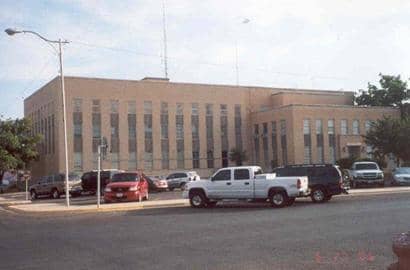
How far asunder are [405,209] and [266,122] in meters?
55.5

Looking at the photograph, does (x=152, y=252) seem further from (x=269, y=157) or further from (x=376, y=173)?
(x=269, y=157)

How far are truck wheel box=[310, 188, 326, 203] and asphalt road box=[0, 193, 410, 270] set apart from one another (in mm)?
6630

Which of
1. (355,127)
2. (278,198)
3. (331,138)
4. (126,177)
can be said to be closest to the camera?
(278,198)

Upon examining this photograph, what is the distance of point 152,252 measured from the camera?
1214 cm

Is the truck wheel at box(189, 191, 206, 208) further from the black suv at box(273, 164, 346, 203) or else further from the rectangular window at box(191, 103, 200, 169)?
the rectangular window at box(191, 103, 200, 169)

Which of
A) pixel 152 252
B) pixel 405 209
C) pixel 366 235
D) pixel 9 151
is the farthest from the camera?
pixel 9 151

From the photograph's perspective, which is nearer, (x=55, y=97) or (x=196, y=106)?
(x=55, y=97)

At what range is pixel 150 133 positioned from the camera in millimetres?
72938

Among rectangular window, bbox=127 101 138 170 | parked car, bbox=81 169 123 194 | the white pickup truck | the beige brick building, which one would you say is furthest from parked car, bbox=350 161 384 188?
rectangular window, bbox=127 101 138 170

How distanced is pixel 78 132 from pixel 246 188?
1799 inches

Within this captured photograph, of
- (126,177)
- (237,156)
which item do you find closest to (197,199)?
(126,177)

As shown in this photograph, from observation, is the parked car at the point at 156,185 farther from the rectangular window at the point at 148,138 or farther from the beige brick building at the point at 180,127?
the rectangular window at the point at 148,138

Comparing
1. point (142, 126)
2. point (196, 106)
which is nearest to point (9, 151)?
point (142, 126)

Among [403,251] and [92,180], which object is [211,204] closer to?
[92,180]
